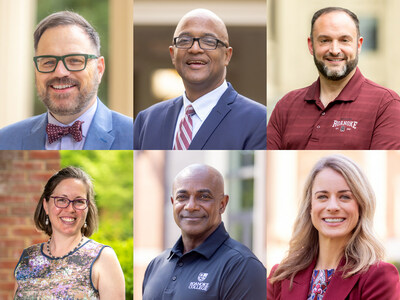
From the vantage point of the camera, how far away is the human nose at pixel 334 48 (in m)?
4.03

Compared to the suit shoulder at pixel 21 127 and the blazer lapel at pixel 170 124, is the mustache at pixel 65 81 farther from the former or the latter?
the blazer lapel at pixel 170 124

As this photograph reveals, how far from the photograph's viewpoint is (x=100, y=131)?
4.26 meters

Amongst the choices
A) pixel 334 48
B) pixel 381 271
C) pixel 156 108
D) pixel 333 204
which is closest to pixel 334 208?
pixel 333 204

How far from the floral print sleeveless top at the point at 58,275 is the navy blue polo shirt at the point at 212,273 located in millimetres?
411

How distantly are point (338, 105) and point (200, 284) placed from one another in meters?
1.33

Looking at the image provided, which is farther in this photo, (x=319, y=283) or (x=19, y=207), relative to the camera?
(x=19, y=207)

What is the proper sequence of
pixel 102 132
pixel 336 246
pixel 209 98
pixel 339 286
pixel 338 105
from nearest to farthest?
pixel 339 286 → pixel 336 246 → pixel 338 105 → pixel 209 98 → pixel 102 132

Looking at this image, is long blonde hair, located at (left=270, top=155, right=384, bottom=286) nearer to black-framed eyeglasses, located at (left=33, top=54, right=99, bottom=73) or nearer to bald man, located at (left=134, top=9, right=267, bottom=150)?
bald man, located at (left=134, top=9, right=267, bottom=150)

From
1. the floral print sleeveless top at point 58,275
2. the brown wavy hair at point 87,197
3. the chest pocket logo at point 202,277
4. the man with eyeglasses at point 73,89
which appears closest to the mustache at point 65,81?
the man with eyeglasses at point 73,89

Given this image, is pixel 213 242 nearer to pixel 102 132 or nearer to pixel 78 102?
pixel 102 132

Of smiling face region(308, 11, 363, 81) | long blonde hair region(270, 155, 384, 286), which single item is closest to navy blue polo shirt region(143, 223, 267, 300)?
long blonde hair region(270, 155, 384, 286)

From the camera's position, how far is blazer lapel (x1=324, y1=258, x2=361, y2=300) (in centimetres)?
381

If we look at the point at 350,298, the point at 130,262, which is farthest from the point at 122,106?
the point at 350,298

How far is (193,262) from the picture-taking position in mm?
4074
